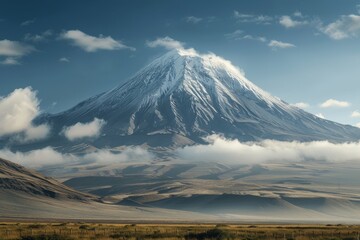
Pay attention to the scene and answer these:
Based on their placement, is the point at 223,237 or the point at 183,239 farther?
the point at 223,237

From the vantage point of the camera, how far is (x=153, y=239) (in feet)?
201

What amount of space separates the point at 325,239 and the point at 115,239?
23703 mm

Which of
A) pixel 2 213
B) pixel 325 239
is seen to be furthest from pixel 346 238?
pixel 2 213

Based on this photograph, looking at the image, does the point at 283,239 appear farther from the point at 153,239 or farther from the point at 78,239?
the point at 78,239

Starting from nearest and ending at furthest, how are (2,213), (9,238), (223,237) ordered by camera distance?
(9,238) → (223,237) → (2,213)

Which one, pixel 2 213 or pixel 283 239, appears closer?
pixel 283 239

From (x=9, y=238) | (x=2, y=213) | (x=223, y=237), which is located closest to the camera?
(x=9, y=238)

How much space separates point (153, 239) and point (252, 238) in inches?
461

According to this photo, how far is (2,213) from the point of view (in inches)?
7805

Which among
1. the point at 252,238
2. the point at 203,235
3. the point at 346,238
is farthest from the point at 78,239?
the point at 346,238

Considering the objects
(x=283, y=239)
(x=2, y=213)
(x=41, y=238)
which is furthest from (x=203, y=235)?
(x=2, y=213)

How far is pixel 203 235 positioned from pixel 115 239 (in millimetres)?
11860

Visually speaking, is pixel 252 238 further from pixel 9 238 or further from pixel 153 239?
pixel 9 238

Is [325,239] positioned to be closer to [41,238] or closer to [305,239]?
[305,239]
